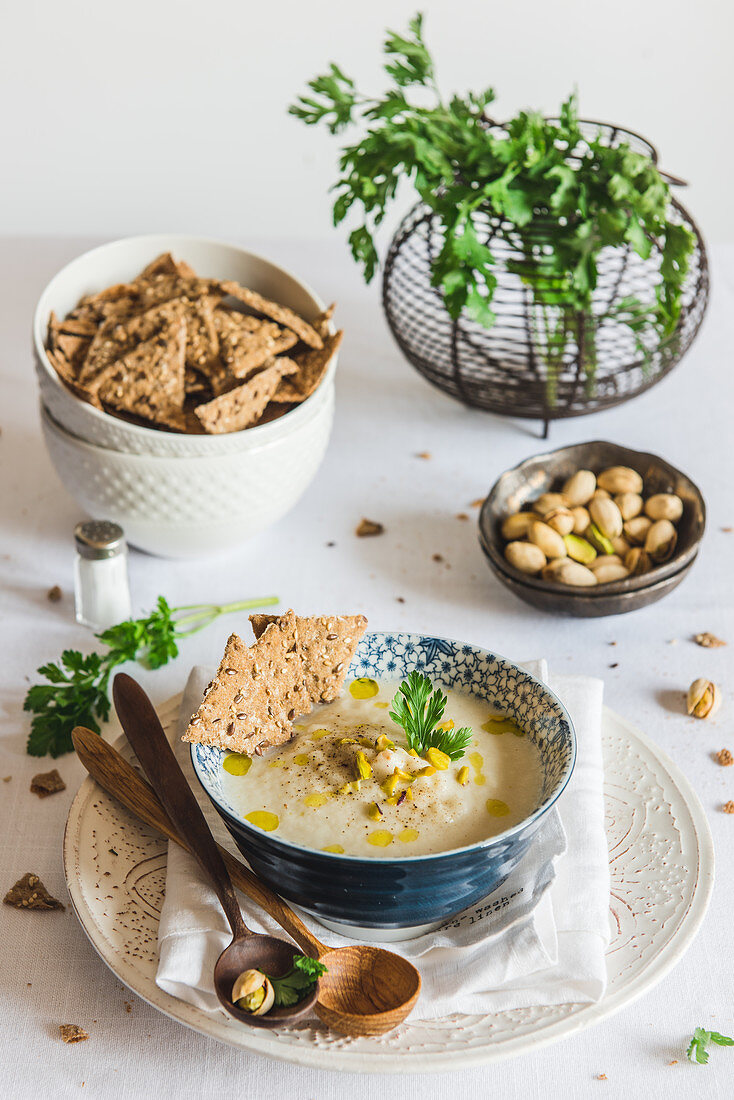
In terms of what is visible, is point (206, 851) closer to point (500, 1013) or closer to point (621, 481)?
point (500, 1013)

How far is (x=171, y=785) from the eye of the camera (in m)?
0.95

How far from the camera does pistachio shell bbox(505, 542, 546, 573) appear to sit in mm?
1265

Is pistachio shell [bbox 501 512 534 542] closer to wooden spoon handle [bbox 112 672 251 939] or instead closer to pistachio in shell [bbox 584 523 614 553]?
pistachio in shell [bbox 584 523 614 553]

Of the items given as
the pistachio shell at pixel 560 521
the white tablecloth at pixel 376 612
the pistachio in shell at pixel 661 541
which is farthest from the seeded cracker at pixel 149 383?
the pistachio in shell at pixel 661 541

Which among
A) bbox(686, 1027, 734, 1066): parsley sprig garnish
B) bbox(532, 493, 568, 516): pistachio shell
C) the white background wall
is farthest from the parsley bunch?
the white background wall

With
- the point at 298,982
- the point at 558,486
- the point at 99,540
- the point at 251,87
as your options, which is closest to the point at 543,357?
the point at 558,486

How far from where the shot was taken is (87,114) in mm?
2602

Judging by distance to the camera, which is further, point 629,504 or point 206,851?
point 629,504

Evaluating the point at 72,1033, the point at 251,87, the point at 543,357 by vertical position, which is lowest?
the point at 72,1033

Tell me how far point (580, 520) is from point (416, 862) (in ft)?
2.18

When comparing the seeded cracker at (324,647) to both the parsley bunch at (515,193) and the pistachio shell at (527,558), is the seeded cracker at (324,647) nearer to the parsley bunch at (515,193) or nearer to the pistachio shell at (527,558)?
the pistachio shell at (527,558)

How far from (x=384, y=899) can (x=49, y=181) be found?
7.89 feet

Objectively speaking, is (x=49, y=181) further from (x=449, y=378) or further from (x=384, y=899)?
(x=384, y=899)

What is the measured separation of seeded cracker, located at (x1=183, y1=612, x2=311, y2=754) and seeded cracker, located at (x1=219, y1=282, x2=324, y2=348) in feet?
1.67
